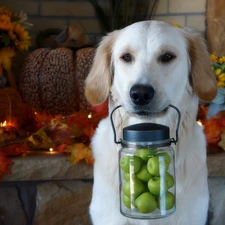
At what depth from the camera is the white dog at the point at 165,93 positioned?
1257 millimetres

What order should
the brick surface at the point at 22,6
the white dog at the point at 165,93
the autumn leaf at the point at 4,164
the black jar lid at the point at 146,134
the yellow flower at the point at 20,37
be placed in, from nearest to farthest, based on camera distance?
the black jar lid at the point at 146,134
the white dog at the point at 165,93
the autumn leaf at the point at 4,164
the yellow flower at the point at 20,37
the brick surface at the point at 22,6

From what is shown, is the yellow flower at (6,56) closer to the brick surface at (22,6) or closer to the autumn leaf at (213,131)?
the brick surface at (22,6)

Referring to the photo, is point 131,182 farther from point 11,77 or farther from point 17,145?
point 11,77

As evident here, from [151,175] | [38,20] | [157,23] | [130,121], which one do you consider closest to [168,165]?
[151,175]

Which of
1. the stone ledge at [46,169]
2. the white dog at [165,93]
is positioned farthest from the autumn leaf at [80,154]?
the white dog at [165,93]

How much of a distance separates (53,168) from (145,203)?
2.79 feet

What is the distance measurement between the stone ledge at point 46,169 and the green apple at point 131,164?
77cm

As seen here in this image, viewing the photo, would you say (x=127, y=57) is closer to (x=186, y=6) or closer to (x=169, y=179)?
(x=169, y=179)

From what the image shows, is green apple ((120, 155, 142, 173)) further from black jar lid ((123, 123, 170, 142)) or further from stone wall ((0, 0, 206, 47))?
stone wall ((0, 0, 206, 47))

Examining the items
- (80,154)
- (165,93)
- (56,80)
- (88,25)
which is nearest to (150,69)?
(165,93)

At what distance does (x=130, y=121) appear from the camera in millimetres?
1381

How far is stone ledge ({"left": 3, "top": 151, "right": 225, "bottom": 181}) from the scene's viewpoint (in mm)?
1822

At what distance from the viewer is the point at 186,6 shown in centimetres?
248

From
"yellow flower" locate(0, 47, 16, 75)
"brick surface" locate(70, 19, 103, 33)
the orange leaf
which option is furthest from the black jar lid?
"brick surface" locate(70, 19, 103, 33)
